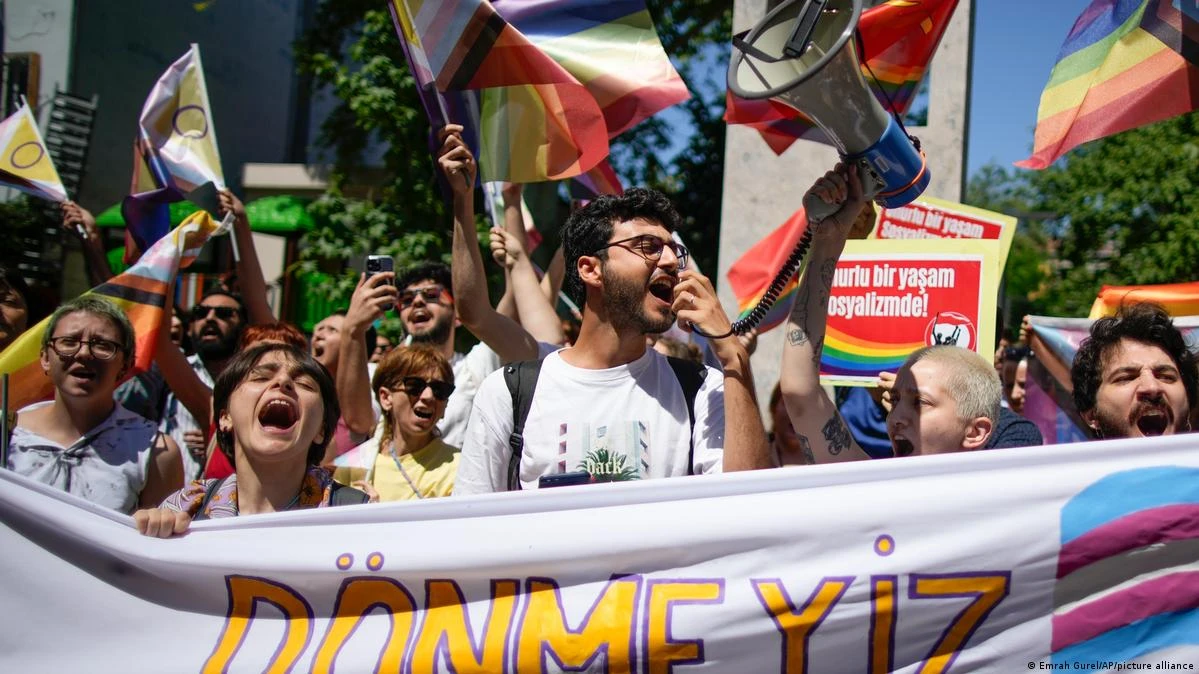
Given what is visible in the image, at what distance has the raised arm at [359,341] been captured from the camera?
3.87 meters

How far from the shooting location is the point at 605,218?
2896mm

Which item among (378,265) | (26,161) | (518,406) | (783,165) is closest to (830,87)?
(518,406)

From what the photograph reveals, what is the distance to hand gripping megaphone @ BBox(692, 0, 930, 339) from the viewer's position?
2.47 meters

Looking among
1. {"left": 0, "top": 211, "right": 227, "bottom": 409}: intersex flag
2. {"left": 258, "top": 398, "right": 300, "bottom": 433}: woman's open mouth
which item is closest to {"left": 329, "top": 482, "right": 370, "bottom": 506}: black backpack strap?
{"left": 258, "top": 398, "right": 300, "bottom": 433}: woman's open mouth

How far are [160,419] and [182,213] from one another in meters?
8.94

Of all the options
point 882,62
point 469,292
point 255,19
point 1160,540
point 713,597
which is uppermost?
point 255,19

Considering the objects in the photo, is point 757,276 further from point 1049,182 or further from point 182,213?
point 1049,182

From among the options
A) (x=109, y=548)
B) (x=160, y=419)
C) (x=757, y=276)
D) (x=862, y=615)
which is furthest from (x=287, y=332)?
(x=862, y=615)

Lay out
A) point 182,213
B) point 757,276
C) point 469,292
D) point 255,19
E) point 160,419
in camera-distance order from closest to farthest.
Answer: point 469,292 < point 160,419 < point 757,276 < point 182,213 < point 255,19

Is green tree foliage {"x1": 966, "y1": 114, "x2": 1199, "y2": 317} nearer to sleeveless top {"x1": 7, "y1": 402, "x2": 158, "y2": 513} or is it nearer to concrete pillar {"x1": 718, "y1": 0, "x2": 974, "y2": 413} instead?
concrete pillar {"x1": 718, "y1": 0, "x2": 974, "y2": 413}

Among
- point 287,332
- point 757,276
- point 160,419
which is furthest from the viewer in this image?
point 757,276

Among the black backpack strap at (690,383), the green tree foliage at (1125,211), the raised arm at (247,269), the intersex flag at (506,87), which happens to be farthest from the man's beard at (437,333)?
the green tree foliage at (1125,211)

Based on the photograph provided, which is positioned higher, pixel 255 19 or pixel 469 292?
pixel 255 19

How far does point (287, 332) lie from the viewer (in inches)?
165
